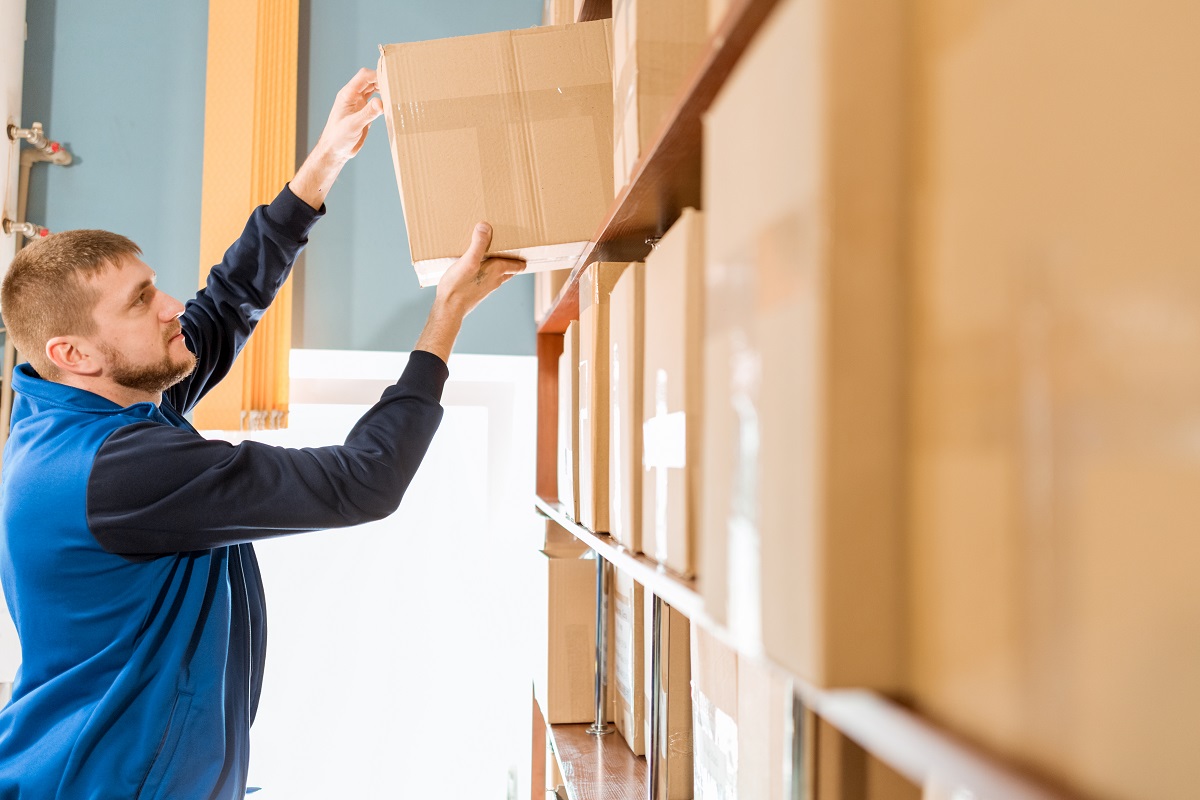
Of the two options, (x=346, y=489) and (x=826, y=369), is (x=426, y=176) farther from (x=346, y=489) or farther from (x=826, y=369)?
(x=826, y=369)

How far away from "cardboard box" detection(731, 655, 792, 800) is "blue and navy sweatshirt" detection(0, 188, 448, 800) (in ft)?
2.51

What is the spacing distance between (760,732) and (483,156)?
3.25ft

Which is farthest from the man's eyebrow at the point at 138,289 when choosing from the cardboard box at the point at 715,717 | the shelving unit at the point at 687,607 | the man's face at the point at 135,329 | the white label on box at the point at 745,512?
the white label on box at the point at 745,512

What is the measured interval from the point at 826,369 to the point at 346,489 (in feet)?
3.52

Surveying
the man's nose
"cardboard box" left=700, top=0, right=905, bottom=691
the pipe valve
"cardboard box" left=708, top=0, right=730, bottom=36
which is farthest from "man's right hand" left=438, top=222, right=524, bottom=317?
the pipe valve

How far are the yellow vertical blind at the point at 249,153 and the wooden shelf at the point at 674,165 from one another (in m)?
Result: 1.15

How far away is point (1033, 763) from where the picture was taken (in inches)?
14.7

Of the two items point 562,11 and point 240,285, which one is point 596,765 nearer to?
point 240,285

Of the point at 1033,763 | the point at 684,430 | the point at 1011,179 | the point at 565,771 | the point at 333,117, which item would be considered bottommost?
the point at 565,771

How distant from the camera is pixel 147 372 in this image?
155 cm

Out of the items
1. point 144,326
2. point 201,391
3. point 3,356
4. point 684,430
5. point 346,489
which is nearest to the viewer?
point 684,430

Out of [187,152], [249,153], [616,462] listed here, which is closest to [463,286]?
[616,462]

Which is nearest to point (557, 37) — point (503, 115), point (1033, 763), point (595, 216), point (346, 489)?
point (503, 115)

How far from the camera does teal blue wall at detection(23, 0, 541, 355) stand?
7.81 ft
